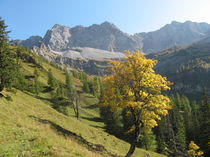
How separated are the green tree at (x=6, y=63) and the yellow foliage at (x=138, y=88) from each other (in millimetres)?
20227

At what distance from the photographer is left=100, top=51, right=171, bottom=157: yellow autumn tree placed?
66.5 ft

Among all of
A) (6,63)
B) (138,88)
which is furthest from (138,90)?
(6,63)

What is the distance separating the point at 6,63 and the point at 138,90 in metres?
25.1

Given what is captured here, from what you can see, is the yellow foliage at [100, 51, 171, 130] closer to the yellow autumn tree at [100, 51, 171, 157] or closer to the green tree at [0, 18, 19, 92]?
the yellow autumn tree at [100, 51, 171, 157]

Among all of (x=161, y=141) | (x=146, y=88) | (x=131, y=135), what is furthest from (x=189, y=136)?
(x=146, y=88)

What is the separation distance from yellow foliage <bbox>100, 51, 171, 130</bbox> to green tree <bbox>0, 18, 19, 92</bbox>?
20.2 meters

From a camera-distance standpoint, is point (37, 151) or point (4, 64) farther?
point (4, 64)

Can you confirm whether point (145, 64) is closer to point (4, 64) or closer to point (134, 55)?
point (134, 55)

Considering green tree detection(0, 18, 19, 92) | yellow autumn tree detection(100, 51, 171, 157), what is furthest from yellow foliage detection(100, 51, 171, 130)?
green tree detection(0, 18, 19, 92)

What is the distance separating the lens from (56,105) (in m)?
79.2

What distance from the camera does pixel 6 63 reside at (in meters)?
31.1

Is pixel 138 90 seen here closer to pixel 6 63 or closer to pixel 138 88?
pixel 138 88

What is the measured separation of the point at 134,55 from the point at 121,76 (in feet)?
10.4

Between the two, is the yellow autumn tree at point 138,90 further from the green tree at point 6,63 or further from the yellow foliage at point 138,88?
the green tree at point 6,63
